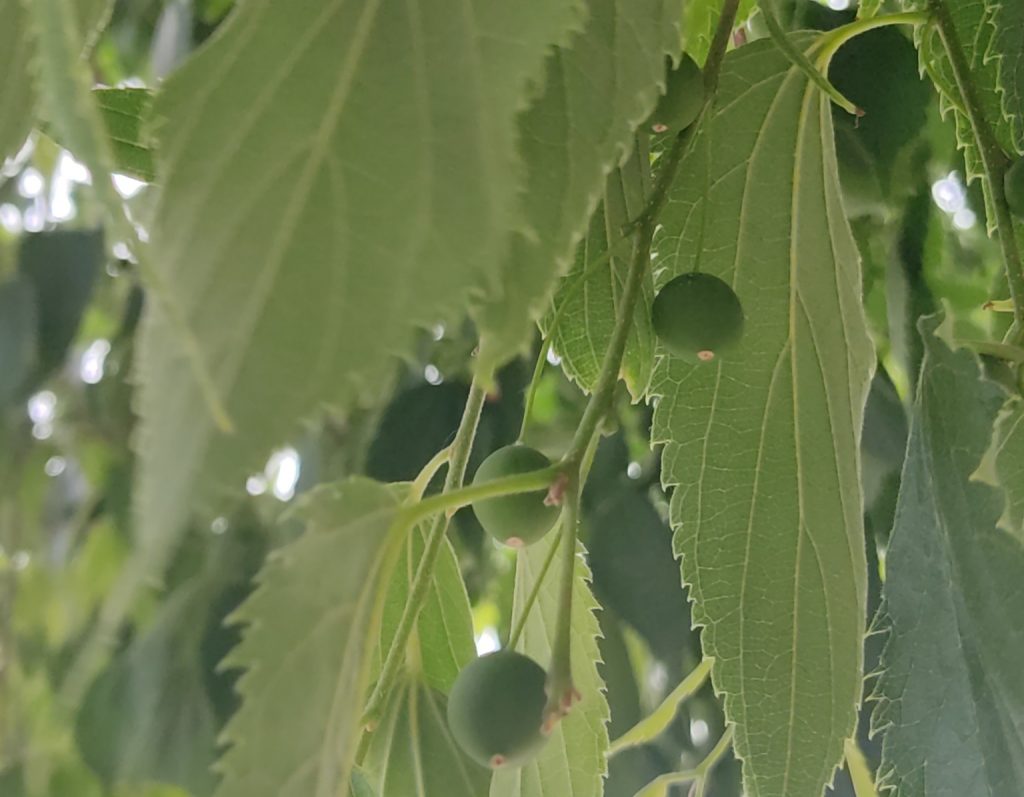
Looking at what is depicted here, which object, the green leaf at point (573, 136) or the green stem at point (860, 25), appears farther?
the green stem at point (860, 25)

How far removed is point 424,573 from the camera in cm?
26

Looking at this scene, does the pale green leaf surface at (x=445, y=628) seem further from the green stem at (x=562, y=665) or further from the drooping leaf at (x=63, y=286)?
the drooping leaf at (x=63, y=286)

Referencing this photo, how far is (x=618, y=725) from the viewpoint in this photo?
1.99 feet

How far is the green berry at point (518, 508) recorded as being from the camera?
27 cm

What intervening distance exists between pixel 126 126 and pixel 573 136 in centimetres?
15

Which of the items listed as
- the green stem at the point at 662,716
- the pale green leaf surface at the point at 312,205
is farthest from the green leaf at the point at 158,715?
the pale green leaf surface at the point at 312,205

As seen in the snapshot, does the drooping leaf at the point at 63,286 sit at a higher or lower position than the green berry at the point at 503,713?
higher

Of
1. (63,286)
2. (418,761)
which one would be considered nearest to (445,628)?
(418,761)

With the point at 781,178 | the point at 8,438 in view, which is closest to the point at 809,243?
the point at 781,178

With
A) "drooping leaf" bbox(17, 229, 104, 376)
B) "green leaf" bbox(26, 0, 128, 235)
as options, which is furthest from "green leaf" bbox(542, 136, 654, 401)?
"drooping leaf" bbox(17, 229, 104, 376)

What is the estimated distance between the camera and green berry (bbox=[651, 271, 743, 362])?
29cm

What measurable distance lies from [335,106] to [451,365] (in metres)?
0.45

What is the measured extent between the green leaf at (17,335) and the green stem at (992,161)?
1.74ft

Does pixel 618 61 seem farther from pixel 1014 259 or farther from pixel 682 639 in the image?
pixel 682 639
